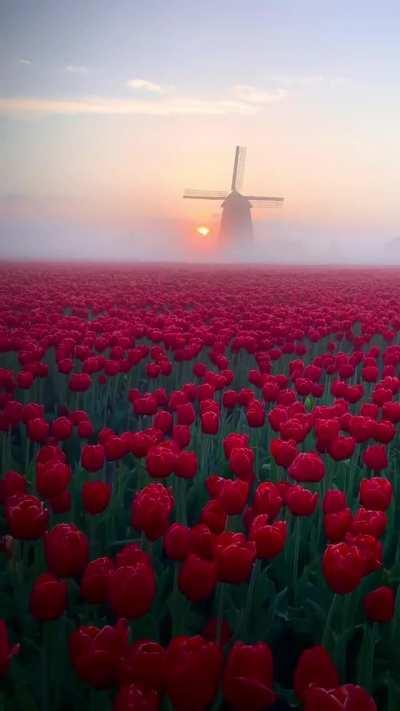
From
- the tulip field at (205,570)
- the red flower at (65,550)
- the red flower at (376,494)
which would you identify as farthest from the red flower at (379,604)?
the red flower at (65,550)

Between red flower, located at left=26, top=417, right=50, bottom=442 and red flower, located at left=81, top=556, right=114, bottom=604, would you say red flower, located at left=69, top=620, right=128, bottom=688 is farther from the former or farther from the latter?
red flower, located at left=26, top=417, right=50, bottom=442

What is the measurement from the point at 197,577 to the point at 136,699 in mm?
699

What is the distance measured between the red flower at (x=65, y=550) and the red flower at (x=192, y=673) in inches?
31.2

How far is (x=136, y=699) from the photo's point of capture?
1502 mm

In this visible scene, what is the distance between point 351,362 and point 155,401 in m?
2.48

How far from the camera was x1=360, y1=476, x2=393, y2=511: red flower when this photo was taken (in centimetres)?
298

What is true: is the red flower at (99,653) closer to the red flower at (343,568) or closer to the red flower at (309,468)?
the red flower at (343,568)

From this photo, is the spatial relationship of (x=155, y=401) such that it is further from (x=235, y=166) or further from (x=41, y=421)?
(x=235, y=166)

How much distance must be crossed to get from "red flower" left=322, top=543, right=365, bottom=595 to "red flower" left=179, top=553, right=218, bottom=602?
373mm

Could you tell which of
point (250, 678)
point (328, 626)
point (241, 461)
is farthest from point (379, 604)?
point (241, 461)

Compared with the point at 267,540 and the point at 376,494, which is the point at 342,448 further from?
the point at 267,540

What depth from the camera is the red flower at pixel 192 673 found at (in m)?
1.52

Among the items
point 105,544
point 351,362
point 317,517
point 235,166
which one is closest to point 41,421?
point 105,544

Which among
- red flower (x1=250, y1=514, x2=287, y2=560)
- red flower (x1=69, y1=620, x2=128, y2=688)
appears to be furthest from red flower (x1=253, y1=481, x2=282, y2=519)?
red flower (x1=69, y1=620, x2=128, y2=688)
